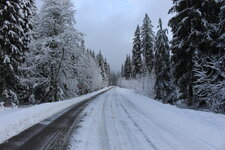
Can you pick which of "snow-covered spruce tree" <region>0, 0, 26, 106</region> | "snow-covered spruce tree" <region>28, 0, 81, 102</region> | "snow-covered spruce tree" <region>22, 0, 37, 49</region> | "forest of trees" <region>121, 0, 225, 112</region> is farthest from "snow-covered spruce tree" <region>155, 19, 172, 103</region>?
"snow-covered spruce tree" <region>0, 0, 26, 106</region>

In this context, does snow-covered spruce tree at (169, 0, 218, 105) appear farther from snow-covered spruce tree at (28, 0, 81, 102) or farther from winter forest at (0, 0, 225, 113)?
snow-covered spruce tree at (28, 0, 81, 102)

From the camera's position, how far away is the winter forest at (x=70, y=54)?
13.6 m

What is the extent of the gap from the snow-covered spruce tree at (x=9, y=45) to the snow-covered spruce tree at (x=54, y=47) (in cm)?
228

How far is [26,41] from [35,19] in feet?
9.54

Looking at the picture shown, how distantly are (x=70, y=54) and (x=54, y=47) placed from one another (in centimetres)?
177

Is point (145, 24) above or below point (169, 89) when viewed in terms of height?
above

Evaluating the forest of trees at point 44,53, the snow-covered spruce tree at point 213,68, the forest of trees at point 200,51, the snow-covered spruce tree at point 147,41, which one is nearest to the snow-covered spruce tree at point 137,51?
the snow-covered spruce tree at point 147,41

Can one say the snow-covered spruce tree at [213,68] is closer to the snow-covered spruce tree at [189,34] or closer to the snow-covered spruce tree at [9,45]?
the snow-covered spruce tree at [189,34]

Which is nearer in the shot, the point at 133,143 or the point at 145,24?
the point at 133,143

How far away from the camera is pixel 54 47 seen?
20.7m

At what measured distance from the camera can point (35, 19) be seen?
21.4 meters

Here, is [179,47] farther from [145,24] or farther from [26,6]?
[145,24]

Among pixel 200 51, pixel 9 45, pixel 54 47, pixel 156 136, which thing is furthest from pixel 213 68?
pixel 9 45

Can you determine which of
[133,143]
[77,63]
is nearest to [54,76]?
[77,63]
